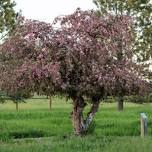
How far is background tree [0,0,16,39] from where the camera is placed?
119 feet

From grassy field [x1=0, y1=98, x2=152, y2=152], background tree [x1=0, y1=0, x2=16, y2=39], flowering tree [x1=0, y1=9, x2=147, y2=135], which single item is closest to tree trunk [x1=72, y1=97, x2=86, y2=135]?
flowering tree [x1=0, y1=9, x2=147, y2=135]

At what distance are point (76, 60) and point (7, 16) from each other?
21.0 meters

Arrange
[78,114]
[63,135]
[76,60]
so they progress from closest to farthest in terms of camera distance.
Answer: [76,60]
[78,114]
[63,135]

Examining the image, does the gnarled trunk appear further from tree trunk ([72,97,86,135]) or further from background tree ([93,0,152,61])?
background tree ([93,0,152,61])

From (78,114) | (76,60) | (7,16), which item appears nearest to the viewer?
(76,60)

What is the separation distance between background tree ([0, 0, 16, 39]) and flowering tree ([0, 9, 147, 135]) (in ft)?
61.3

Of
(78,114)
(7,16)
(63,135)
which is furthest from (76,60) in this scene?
(7,16)

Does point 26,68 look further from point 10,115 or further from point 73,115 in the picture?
point 10,115

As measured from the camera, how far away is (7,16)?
3691 centimetres

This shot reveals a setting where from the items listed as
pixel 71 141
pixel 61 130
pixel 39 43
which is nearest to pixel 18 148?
pixel 71 141

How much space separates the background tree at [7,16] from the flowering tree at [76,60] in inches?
736

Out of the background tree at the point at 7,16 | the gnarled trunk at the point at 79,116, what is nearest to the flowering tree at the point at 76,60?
the gnarled trunk at the point at 79,116

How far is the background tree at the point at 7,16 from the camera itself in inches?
1423

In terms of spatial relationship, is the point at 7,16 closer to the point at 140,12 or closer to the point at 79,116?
the point at 140,12
